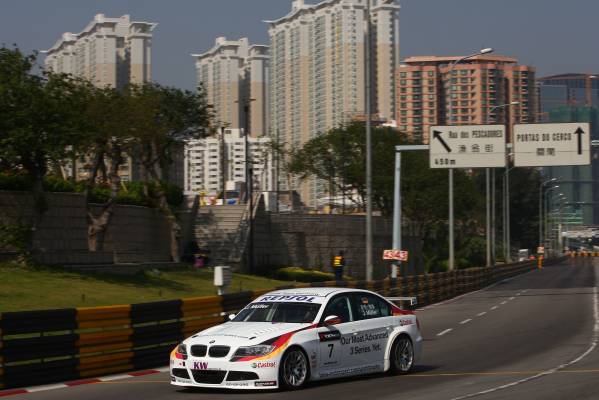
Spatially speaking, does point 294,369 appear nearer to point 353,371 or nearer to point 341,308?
point 353,371

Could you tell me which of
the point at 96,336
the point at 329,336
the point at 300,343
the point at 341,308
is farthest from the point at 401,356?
the point at 96,336

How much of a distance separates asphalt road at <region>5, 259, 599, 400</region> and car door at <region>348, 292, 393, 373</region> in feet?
1.03

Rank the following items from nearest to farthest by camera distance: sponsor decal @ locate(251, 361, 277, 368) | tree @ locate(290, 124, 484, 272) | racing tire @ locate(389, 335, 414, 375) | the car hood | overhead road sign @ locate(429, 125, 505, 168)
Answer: sponsor decal @ locate(251, 361, 277, 368), the car hood, racing tire @ locate(389, 335, 414, 375), overhead road sign @ locate(429, 125, 505, 168), tree @ locate(290, 124, 484, 272)

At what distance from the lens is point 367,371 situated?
51.2ft

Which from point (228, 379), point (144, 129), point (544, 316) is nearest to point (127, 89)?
point (144, 129)

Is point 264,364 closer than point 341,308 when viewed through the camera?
Yes

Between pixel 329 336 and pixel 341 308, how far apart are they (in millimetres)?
766

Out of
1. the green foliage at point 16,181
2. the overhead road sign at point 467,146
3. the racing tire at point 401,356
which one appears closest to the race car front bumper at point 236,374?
the racing tire at point 401,356

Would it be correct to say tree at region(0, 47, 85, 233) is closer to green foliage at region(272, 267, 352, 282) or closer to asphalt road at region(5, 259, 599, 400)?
asphalt road at region(5, 259, 599, 400)

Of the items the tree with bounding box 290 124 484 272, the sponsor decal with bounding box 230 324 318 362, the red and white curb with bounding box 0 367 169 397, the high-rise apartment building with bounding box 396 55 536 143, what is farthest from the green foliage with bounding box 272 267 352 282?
the high-rise apartment building with bounding box 396 55 536 143

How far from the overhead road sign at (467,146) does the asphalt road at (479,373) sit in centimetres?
1134

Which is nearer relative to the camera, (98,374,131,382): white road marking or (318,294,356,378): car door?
(318,294,356,378): car door

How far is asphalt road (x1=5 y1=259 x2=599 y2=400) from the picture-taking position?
13750 millimetres

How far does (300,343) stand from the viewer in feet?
46.6
